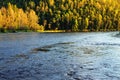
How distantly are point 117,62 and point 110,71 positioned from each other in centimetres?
686

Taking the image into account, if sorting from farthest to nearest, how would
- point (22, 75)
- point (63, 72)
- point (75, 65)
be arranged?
point (75, 65)
point (63, 72)
point (22, 75)

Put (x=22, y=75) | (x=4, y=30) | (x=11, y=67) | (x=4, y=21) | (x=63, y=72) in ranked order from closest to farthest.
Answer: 1. (x=22, y=75)
2. (x=63, y=72)
3. (x=11, y=67)
4. (x=4, y=30)
5. (x=4, y=21)

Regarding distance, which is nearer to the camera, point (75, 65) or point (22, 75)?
point (22, 75)

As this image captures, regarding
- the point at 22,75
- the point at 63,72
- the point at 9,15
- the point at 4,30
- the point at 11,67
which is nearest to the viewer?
the point at 22,75

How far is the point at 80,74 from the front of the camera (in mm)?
30859

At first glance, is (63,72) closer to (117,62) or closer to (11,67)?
(11,67)

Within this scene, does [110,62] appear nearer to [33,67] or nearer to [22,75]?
[33,67]

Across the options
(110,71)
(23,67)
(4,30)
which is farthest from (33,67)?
(4,30)

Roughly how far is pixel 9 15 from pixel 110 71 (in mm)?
149865

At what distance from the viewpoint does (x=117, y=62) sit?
39031mm

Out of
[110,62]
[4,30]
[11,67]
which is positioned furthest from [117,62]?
[4,30]

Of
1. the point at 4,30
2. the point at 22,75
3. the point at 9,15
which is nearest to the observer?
the point at 22,75

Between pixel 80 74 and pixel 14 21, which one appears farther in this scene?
pixel 14 21

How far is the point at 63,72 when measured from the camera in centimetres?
3197
